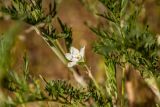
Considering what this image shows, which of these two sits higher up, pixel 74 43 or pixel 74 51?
pixel 74 43

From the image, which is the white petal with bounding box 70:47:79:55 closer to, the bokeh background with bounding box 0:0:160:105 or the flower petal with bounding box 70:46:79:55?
the flower petal with bounding box 70:46:79:55

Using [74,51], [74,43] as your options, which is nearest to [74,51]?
[74,51]

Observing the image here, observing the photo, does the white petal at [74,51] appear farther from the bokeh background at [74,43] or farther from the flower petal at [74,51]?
the bokeh background at [74,43]

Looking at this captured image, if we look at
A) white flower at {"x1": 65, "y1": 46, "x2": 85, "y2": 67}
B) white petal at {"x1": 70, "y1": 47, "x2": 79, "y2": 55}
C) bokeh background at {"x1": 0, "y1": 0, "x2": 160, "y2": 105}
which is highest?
bokeh background at {"x1": 0, "y1": 0, "x2": 160, "y2": 105}

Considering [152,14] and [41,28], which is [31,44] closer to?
[152,14]

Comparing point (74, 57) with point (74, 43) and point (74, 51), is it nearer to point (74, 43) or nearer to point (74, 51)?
point (74, 51)

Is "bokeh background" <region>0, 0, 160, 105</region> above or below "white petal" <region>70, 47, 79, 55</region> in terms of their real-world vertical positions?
above

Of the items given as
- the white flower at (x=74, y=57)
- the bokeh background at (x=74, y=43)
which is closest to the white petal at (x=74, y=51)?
the white flower at (x=74, y=57)

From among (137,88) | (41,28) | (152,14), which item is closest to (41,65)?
(152,14)

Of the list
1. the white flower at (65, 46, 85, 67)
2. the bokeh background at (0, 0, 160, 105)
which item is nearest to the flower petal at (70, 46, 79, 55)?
the white flower at (65, 46, 85, 67)

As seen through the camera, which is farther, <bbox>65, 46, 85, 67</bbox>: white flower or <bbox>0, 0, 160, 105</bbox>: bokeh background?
<bbox>0, 0, 160, 105</bbox>: bokeh background

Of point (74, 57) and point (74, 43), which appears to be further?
point (74, 43)
